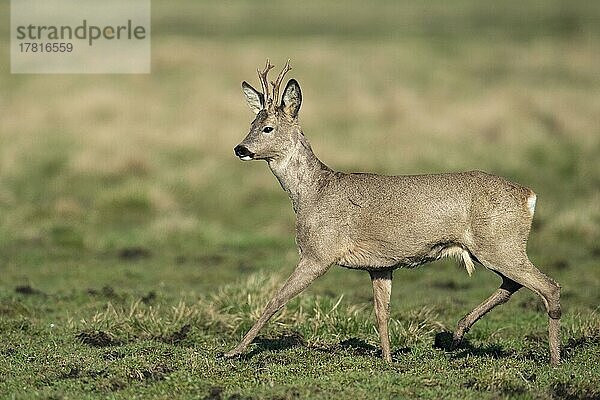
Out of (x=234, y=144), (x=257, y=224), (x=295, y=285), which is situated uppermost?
(x=234, y=144)

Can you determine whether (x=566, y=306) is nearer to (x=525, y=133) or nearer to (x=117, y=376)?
(x=117, y=376)

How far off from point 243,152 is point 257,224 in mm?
9182

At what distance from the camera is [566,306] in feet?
40.3

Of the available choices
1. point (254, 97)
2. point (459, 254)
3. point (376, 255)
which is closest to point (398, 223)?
point (376, 255)

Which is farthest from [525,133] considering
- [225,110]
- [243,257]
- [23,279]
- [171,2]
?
[171,2]

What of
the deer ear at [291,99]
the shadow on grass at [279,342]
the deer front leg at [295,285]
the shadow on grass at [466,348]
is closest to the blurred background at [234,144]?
the shadow on grass at [279,342]

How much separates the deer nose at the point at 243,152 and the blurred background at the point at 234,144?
12.4ft

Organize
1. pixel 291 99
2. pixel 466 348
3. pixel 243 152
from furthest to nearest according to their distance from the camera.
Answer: pixel 466 348
pixel 291 99
pixel 243 152

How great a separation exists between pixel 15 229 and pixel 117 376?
9375 mm

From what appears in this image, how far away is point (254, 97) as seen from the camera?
380 inches

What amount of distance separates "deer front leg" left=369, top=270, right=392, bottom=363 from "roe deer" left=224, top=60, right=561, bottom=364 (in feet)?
0.04

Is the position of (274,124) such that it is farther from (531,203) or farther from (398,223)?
(531,203)

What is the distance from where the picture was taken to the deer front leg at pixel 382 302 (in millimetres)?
9289

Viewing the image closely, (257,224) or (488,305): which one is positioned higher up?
(488,305)
